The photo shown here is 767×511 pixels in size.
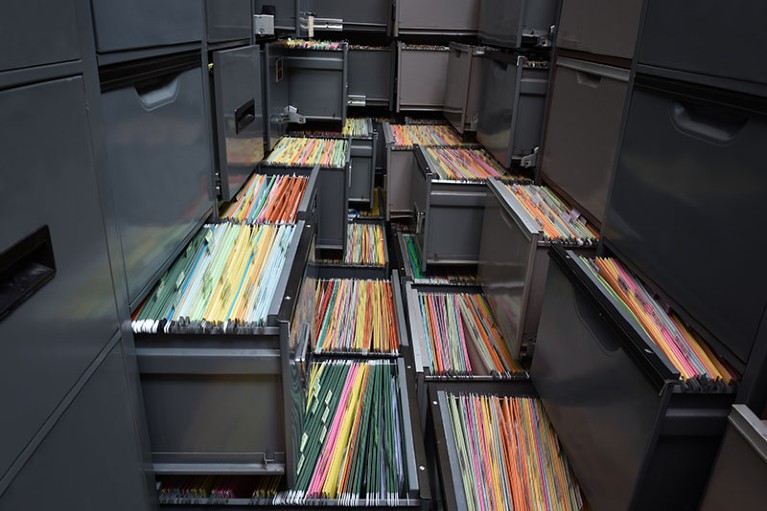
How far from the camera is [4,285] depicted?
434 millimetres

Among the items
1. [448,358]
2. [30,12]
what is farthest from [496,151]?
[30,12]

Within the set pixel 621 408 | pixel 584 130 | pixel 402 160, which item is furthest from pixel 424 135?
pixel 621 408

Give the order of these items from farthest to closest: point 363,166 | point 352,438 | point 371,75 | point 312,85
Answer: point 371,75 → point 363,166 → point 312,85 → point 352,438

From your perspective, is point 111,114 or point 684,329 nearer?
point 111,114

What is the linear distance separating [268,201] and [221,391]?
65 cm

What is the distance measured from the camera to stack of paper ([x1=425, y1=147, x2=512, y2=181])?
1.75 meters

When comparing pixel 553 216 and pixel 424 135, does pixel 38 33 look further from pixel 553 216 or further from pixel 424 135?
pixel 424 135

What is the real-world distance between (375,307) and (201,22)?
3.41 ft

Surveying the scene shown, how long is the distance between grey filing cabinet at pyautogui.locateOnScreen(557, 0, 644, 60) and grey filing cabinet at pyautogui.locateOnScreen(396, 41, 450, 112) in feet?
3.80

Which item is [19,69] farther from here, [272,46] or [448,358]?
[272,46]

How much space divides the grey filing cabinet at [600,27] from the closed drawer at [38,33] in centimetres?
86

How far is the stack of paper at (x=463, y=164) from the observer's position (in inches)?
69.1

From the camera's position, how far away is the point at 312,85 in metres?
2.26

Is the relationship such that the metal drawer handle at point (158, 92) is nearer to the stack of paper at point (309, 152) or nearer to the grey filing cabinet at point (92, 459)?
the grey filing cabinet at point (92, 459)
